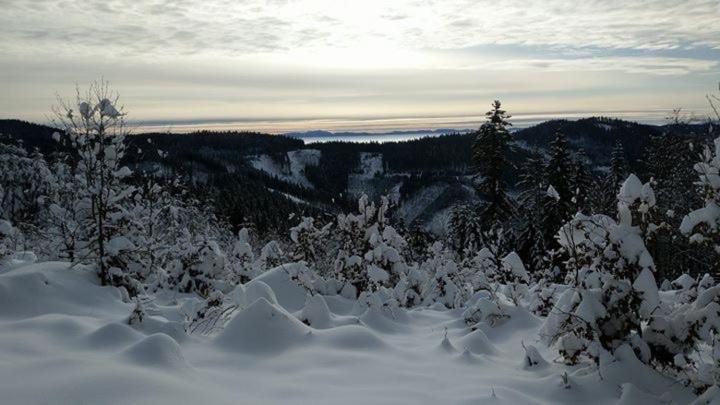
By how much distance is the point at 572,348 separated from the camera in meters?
4.77

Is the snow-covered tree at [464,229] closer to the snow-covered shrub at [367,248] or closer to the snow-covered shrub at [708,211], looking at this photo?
the snow-covered shrub at [367,248]

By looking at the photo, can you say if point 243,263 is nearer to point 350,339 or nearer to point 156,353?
point 350,339

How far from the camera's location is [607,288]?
4.62m

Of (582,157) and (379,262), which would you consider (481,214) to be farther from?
(379,262)

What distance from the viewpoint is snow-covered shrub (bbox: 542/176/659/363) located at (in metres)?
4.48

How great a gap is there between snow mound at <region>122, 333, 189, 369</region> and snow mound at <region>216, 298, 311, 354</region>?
0.85 meters

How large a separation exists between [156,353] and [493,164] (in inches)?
918

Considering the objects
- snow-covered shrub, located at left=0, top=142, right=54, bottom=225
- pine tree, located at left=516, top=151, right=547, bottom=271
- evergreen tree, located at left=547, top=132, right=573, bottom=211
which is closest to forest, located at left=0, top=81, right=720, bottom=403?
snow-covered shrub, located at left=0, top=142, right=54, bottom=225

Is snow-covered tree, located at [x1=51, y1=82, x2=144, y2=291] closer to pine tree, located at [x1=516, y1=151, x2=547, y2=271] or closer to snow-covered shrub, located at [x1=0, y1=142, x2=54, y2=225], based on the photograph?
snow-covered shrub, located at [x1=0, y1=142, x2=54, y2=225]

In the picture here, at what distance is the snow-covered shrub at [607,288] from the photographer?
4.48 metres

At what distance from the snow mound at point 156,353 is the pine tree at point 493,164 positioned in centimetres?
2236

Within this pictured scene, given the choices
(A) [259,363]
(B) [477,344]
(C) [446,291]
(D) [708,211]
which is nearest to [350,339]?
(A) [259,363]

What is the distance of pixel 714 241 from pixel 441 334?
3.57 metres

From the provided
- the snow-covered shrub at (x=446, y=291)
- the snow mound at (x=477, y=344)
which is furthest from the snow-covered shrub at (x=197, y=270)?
the snow mound at (x=477, y=344)
